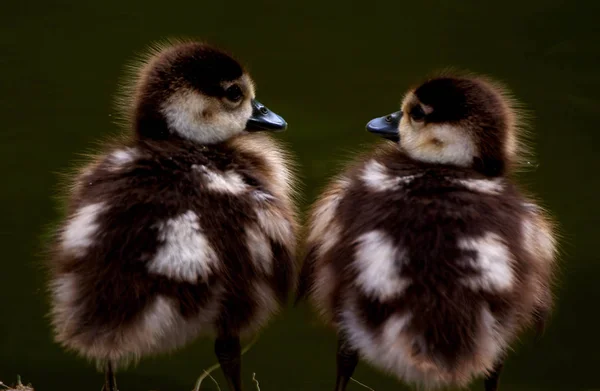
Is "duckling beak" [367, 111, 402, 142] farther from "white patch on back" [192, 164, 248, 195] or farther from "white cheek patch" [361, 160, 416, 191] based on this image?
"white patch on back" [192, 164, 248, 195]

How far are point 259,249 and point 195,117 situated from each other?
0.24 m

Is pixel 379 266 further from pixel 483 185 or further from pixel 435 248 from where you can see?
pixel 483 185

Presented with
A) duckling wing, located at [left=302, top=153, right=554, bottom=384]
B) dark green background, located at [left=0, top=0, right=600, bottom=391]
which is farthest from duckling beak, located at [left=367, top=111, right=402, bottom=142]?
dark green background, located at [left=0, top=0, right=600, bottom=391]

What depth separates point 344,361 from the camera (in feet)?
5.95

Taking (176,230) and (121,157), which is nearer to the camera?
(176,230)

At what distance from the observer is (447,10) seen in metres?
2.95

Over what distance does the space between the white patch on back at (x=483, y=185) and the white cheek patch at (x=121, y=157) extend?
1.53ft

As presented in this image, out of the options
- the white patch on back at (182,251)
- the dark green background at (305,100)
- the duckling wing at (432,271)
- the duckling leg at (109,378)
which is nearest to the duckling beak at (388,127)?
the duckling wing at (432,271)

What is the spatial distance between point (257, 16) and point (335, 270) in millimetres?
1402

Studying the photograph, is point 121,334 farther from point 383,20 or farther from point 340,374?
point 383,20

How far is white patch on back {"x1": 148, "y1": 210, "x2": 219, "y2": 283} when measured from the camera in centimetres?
160

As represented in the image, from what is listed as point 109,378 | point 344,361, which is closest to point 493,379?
point 344,361

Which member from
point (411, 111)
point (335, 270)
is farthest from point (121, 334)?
point (411, 111)

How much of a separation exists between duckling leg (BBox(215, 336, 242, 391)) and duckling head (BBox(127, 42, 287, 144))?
306 mm
